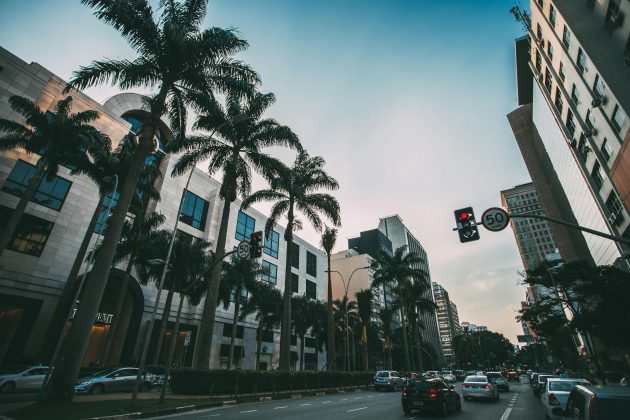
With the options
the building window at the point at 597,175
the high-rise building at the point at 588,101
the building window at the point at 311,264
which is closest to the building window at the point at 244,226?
A: the building window at the point at 311,264

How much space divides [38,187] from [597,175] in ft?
172

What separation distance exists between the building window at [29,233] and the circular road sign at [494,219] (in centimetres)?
3354

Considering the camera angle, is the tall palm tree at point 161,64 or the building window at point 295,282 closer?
the tall palm tree at point 161,64

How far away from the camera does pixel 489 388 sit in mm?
17953

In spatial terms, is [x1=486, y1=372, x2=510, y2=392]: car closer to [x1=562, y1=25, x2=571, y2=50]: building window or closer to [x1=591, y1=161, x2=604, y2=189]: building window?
[x1=591, y1=161, x2=604, y2=189]: building window

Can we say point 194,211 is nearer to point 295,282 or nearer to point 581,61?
point 295,282

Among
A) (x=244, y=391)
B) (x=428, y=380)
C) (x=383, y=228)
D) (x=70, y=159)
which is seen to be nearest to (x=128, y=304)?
(x=70, y=159)

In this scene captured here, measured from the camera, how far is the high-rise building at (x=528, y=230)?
11456 centimetres

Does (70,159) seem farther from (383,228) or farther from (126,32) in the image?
(383,228)

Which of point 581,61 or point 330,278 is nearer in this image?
point 581,61

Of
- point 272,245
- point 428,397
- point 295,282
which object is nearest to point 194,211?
point 272,245

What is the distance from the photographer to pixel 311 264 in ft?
205

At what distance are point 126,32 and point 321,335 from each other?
48624mm

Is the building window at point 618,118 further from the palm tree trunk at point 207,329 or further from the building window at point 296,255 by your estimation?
the building window at point 296,255
